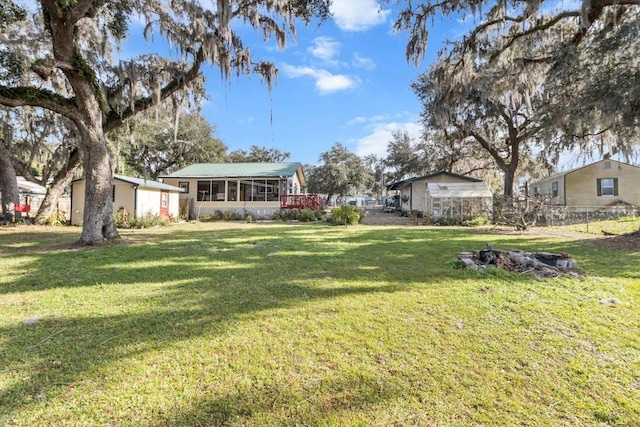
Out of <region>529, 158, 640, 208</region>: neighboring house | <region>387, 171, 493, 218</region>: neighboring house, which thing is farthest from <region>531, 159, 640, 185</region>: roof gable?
<region>387, 171, 493, 218</region>: neighboring house

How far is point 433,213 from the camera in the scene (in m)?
17.5

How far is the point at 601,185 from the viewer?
2006cm

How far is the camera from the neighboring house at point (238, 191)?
67.0 ft

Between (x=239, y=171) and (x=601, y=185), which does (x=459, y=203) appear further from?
(x=239, y=171)

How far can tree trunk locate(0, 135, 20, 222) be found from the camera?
13.2 metres

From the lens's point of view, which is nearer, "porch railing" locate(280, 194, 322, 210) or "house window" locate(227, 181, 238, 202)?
"porch railing" locate(280, 194, 322, 210)

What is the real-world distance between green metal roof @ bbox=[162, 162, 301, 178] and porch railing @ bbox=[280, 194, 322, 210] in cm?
159

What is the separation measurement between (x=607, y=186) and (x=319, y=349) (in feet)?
83.7

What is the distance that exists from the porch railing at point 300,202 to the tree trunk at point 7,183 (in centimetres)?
1293

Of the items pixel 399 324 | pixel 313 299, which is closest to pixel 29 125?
pixel 313 299

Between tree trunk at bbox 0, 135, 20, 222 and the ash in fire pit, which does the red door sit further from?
the ash in fire pit

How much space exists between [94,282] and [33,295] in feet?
2.36

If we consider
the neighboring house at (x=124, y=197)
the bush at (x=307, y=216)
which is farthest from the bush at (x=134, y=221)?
the bush at (x=307, y=216)

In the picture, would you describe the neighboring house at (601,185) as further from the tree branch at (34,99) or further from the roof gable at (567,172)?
the tree branch at (34,99)
